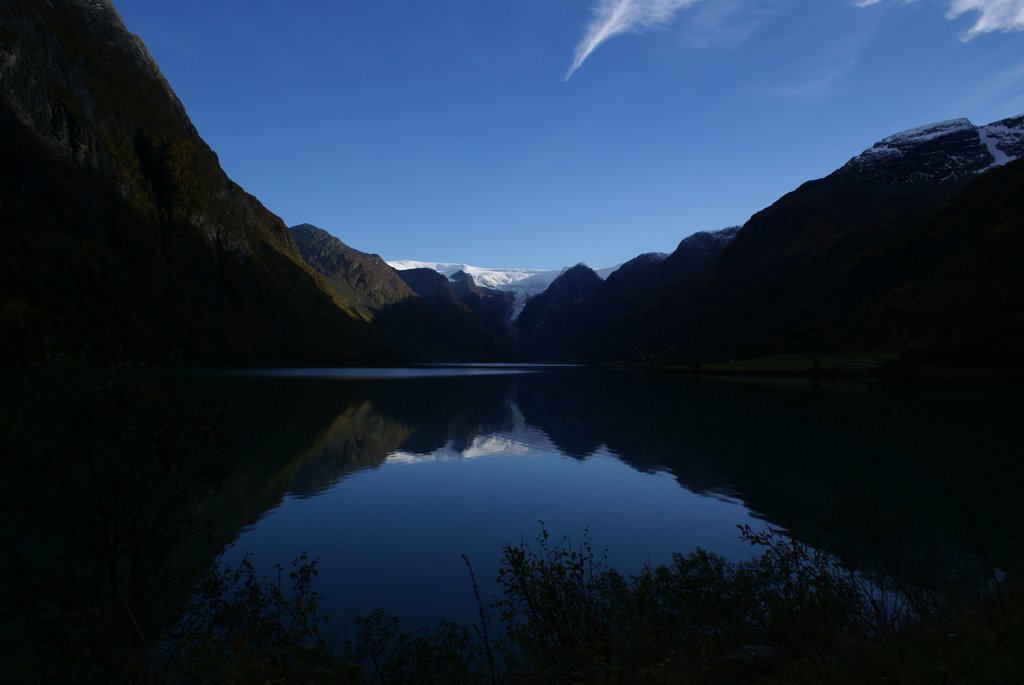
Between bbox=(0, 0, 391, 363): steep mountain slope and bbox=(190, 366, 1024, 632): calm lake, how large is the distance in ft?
222

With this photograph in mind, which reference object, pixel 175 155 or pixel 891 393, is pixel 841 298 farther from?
pixel 175 155

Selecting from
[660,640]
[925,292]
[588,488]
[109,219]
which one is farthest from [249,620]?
[925,292]

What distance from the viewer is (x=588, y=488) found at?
86.2ft

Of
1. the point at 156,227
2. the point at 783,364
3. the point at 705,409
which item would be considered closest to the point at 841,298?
the point at 783,364

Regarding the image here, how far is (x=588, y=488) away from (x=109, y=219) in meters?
150

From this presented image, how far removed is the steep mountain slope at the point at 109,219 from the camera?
10212 centimetres

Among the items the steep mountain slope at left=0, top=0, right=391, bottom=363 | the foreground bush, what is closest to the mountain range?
the steep mountain slope at left=0, top=0, right=391, bottom=363

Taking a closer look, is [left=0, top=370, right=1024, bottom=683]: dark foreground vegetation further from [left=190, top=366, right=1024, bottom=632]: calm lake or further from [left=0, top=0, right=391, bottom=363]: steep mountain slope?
[left=0, top=0, right=391, bottom=363]: steep mountain slope

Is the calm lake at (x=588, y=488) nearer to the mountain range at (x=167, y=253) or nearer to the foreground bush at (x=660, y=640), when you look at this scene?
the foreground bush at (x=660, y=640)

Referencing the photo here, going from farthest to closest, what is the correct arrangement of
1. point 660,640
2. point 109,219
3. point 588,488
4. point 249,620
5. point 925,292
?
1. point 109,219
2. point 925,292
3. point 588,488
4. point 249,620
5. point 660,640

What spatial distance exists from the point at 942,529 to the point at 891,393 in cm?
6557

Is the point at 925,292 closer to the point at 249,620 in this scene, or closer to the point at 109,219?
the point at 249,620

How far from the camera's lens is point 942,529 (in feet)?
61.6

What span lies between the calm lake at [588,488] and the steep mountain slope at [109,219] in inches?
2659
